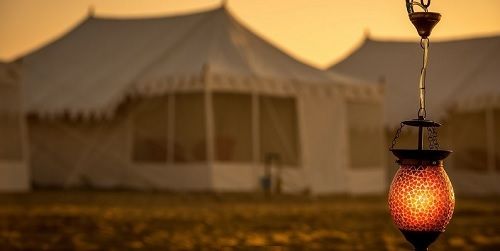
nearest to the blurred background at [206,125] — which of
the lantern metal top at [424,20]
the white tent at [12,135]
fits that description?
the white tent at [12,135]

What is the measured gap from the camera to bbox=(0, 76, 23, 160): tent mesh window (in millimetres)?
17453

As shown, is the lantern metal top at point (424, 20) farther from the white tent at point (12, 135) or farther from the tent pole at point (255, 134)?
the tent pole at point (255, 134)

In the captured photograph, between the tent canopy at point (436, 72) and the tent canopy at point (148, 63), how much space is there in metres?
3.84

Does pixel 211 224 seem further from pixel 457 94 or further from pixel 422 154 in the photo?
pixel 457 94

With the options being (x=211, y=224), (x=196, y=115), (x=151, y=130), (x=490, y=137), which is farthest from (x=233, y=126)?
(x=211, y=224)

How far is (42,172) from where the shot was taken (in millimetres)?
21594

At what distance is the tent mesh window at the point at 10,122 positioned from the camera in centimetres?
1745

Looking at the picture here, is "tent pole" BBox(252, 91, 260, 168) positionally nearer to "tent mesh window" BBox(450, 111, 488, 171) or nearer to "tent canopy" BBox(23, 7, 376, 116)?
"tent canopy" BBox(23, 7, 376, 116)

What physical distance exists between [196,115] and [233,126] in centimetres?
72

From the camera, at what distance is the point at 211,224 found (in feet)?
37.9

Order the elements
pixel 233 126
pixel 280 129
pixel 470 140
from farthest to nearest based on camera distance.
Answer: pixel 470 140, pixel 280 129, pixel 233 126

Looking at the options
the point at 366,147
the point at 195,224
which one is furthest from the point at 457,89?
the point at 195,224

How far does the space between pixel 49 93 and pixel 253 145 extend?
15.8 feet

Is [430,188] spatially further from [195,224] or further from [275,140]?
[275,140]
